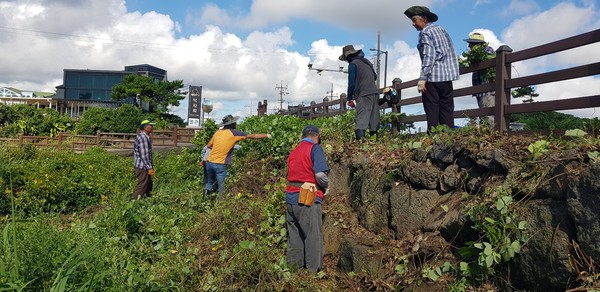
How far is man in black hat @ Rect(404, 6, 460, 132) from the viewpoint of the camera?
668cm

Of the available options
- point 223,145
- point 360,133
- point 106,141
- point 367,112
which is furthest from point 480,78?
point 106,141

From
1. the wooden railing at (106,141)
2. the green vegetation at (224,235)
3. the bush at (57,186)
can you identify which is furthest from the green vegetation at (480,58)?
the wooden railing at (106,141)

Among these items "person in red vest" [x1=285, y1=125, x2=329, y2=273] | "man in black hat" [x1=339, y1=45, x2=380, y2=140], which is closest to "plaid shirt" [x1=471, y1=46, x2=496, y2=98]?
"man in black hat" [x1=339, y1=45, x2=380, y2=140]

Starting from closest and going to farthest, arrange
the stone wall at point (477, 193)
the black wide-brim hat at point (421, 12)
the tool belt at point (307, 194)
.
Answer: the stone wall at point (477, 193) → the tool belt at point (307, 194) → the black wide-brim hat at point (421, 12)

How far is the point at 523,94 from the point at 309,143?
3.34 meters

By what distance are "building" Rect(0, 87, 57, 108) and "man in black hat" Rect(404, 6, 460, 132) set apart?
55456 millimetres

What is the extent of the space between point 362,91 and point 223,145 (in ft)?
8.77

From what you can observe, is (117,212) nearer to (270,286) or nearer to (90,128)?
(270,286)

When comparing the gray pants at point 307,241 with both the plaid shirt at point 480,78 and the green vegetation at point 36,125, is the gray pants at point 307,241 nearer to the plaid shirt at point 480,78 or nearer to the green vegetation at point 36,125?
the plaid shirt at point 480,78

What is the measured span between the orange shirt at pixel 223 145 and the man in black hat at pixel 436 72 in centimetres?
373

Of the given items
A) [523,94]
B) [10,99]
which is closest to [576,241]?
[523,94]

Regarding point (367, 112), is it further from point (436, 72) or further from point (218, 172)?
point (218, 172)

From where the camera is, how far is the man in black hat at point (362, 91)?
321 inches

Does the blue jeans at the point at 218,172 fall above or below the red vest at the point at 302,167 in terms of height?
below
